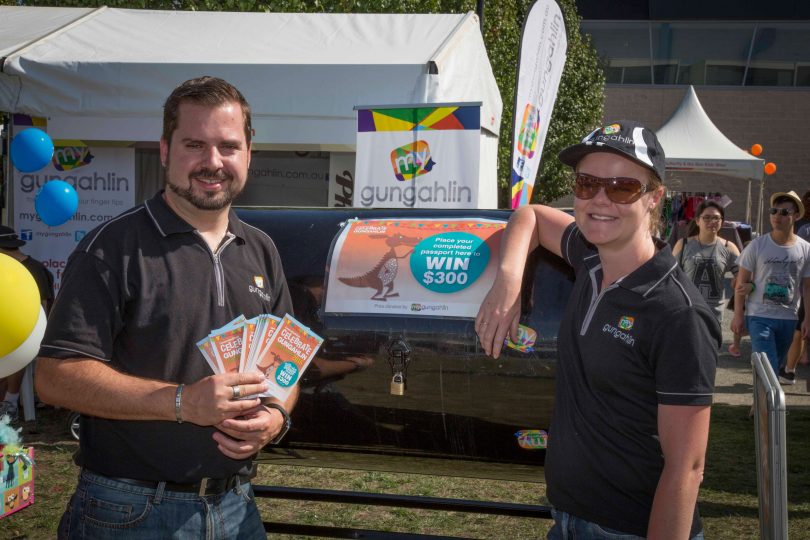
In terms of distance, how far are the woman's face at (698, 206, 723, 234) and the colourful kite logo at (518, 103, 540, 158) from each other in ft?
5.99

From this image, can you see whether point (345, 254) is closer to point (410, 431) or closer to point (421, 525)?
point (410, 431)

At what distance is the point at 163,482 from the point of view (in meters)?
2.10

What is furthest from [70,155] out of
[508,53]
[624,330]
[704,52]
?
[704,52]

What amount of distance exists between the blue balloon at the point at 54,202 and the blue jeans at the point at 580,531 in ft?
20.6

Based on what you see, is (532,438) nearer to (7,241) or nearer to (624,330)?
(624,330)

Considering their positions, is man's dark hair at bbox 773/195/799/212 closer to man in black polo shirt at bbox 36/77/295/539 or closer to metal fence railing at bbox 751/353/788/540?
metal fence railing at bbox 751/353/788/540

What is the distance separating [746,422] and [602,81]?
16.0 meters

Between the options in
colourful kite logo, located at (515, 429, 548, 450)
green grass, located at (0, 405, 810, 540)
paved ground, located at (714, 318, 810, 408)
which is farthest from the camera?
paved ground, located at (714, 318, 810, 408)

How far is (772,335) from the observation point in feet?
23.3

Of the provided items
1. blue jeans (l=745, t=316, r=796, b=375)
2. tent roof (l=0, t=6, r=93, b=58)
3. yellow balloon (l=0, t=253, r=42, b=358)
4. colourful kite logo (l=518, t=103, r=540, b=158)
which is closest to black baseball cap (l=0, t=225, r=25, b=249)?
tent roof (l=0, t=6, r=93, b=58)

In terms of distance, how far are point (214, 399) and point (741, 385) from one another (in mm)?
8010

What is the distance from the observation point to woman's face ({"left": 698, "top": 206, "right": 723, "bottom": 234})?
773cm

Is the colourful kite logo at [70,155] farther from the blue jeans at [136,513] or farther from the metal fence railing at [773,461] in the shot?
the metal fence railing at [773,461]

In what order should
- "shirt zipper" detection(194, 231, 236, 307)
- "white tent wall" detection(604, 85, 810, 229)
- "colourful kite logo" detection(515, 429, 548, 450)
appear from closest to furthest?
"shirt zipper" detection(194, 231, 236, 307) → "colourful kite logo" detection(515, 429, 548, 450) → "white tent wall" detection(604, 85, 810, 229)
